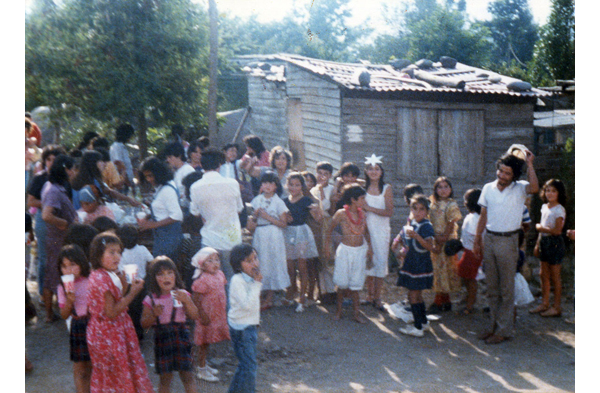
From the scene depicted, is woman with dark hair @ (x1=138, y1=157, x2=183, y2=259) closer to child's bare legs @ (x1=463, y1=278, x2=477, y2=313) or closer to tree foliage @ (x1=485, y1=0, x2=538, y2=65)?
child's bare legs @ (x1=463, y1=278, x2=477, y2=313)

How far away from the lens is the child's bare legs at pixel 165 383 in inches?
152

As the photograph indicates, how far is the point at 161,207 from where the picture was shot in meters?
4.73

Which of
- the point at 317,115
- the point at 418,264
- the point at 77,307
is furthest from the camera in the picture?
the point at 317,115

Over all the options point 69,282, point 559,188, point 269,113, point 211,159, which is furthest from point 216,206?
point 269,113

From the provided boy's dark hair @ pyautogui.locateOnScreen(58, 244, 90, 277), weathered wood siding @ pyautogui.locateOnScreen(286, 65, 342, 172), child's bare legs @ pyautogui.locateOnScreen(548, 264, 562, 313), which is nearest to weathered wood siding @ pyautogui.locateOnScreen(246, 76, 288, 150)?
weathered wood siding @ pyautogui.locateOnScreen(286, 65, 342, 172)

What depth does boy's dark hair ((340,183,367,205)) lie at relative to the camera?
5258 mm

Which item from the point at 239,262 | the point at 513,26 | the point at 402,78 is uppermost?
the point at 513,26

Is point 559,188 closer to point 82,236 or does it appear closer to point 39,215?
point 82,236

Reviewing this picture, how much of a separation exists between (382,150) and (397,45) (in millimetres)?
1244

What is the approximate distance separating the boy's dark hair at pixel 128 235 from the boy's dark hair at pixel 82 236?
1.04 feet

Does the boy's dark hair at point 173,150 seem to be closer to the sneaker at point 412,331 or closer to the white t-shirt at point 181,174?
the white t-shirt at point 181,174

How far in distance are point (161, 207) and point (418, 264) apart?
2188 millimetres
